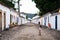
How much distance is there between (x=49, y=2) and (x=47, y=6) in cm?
111

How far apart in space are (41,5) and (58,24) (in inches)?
535

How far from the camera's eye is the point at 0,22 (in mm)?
24000

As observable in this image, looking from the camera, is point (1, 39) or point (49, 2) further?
point (49, 2)

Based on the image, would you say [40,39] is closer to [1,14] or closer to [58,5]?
[1,14]

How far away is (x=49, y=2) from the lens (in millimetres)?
37281

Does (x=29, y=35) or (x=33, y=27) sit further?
(x=33, y=27)

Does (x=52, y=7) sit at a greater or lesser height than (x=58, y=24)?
greater

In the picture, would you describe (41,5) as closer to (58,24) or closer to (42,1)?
(42,1)

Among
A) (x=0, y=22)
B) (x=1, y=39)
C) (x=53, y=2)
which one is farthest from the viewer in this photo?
(x=53, y=2)

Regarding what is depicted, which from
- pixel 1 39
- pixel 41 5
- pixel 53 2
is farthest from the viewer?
pixel 41 5

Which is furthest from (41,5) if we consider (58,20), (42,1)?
(58,20)

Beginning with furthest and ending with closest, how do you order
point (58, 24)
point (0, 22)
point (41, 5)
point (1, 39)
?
point (41, 5), point (58, 24), point (0, 22), point (1, 39)

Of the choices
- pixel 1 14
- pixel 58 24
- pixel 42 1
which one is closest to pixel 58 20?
pixel 58 24

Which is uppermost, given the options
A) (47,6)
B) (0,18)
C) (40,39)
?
(47,6)
